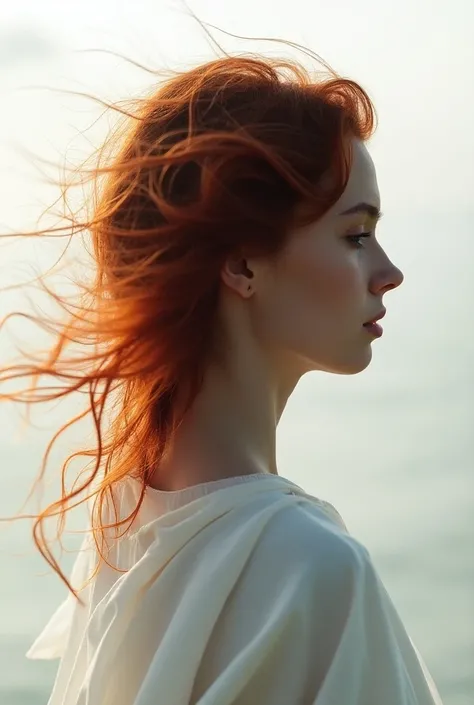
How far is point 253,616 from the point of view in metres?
1.63

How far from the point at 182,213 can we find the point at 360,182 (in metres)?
0.25

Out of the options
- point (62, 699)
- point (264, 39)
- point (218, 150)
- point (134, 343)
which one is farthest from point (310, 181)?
point (62, 699)

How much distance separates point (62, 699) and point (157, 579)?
39cm

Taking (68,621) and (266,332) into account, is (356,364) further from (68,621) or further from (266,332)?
(68,621)

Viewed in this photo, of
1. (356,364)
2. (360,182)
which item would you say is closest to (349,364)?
(356,364)

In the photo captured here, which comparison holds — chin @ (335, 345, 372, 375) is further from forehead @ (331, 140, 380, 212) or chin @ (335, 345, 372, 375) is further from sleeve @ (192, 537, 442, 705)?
sleeve @ (192, 537, 442, 705)

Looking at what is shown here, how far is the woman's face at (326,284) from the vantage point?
1789 millimetres

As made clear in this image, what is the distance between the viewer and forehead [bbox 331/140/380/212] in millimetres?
1813

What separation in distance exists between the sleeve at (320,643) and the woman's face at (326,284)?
302mm

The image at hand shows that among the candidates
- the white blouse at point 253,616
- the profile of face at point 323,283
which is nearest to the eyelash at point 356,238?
the profile of face at point 323,283

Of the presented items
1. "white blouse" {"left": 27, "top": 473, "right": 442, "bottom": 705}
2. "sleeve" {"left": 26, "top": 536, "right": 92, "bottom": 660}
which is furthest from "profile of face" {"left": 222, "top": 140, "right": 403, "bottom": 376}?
"sleeve" {"left": 26, "top": 536, "right": 92, "bottom": 660}

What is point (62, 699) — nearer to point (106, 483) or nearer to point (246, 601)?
point (106, 483)

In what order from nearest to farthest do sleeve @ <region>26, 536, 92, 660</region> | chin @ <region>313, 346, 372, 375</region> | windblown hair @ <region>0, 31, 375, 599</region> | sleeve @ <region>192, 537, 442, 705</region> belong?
sleeve @ <region>192, 537, 442, 705</region>, windblown hair @ <region>0, 31, 375, 599</region>, chin @ <region>313, 346, 372, 375</region>, sleeve @ <region>26, 536, 92, 660</region>

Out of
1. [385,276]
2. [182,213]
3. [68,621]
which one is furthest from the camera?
[68,621]
